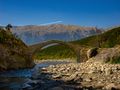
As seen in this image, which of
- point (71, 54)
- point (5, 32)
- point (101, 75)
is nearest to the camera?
point (101, 75)

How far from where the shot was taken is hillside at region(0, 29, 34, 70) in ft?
222

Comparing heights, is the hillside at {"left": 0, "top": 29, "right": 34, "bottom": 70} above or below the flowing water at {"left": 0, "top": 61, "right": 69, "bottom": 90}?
above

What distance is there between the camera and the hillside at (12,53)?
2662 inches

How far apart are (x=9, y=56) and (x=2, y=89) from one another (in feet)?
115

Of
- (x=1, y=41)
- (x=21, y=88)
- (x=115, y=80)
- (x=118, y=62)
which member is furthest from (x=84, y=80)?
(x=1, y=41)

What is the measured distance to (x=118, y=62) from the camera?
56.0 metres

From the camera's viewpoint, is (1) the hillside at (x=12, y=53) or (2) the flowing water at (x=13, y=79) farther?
(1) the hillside at (x=12, y=53)

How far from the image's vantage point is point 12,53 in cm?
7225

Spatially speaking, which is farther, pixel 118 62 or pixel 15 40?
pixel 15 40

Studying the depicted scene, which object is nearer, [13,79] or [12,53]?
[13,79]

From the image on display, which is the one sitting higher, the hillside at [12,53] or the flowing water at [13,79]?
the hillside at [12,53]

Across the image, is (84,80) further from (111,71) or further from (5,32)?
(5,32)

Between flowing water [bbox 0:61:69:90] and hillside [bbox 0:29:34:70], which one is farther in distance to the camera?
hillside [bbox 0:29:34:70]

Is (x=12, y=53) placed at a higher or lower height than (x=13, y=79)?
higher
